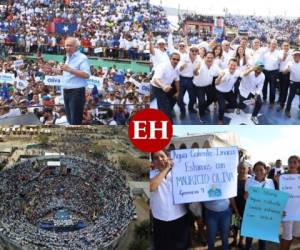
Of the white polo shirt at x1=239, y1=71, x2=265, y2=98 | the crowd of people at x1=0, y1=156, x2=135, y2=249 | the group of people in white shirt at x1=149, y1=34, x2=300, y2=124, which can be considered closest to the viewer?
the crowd of people at x1=0, y1=156, x2=135, y2=249

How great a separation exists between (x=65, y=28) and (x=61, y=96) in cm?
61

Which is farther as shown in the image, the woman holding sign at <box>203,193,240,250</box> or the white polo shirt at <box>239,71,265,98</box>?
the white polo shirt at <box>239,71,265,98</box>

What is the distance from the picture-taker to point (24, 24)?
482cm

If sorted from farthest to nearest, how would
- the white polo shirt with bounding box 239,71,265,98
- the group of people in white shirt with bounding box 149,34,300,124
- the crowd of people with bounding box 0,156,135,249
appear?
1. the white polo shirt with bounding box 239,71,265,98
2. the group of people in white shirt with bounding box 149,34,300,124
3. the crowd of people with bounding box 0,156,135,249

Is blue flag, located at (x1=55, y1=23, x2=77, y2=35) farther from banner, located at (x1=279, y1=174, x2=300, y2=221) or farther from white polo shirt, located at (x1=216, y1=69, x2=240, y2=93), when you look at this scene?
banner, located at (x1=279, y1=174, x2=300, y2=221)

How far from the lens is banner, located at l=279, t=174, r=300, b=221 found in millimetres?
4879

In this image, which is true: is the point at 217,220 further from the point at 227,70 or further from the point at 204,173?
the point at 227,70

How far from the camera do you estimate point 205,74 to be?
483cm

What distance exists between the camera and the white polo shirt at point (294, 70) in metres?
4.88

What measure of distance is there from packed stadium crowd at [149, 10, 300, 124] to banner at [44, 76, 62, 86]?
816mm

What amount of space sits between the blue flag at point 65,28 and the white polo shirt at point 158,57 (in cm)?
75

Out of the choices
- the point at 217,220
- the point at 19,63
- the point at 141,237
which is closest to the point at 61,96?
the point at 19,63

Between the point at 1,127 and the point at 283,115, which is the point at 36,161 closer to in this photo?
the point at 1,127

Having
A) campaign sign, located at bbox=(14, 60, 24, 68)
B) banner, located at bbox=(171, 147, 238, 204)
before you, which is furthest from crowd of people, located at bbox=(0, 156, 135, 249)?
campaign sign, located at bbox=(14, 60, 24, 68)
